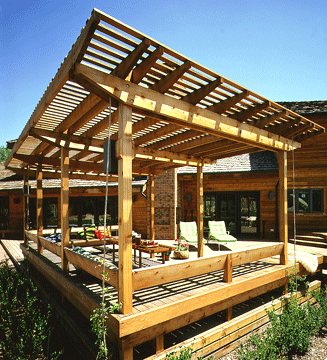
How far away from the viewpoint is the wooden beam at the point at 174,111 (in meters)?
2.77

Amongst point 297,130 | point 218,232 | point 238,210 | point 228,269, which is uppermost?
Result: point 297,130

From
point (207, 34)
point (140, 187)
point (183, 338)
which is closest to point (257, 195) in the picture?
point (140, 187)

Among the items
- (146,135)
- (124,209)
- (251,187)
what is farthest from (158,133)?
(251,187)

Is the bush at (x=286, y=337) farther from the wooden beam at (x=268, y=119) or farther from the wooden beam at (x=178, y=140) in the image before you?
the wooden beam at (x=178, y=140)

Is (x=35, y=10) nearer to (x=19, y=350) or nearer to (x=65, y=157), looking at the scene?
(x=65, y=157)

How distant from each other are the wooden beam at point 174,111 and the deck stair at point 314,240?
622cm

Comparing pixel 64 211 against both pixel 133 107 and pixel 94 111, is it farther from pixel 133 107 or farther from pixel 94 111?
pixel 133 107

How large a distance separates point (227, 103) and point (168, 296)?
3195 millimetres

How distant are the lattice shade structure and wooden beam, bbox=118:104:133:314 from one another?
1.11 feet

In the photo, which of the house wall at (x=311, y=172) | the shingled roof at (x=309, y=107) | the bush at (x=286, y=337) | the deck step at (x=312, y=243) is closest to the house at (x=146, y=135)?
the bush at (x=286, y=337)

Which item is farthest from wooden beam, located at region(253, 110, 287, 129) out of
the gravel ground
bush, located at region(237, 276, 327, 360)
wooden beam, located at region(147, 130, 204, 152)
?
the gravel ground

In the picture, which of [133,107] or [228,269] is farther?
[228,269]

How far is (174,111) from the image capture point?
11.3 feet

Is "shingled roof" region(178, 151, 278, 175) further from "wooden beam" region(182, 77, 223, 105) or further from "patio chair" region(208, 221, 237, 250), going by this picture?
"wooden beam" region(182, 77, 223, 105)
